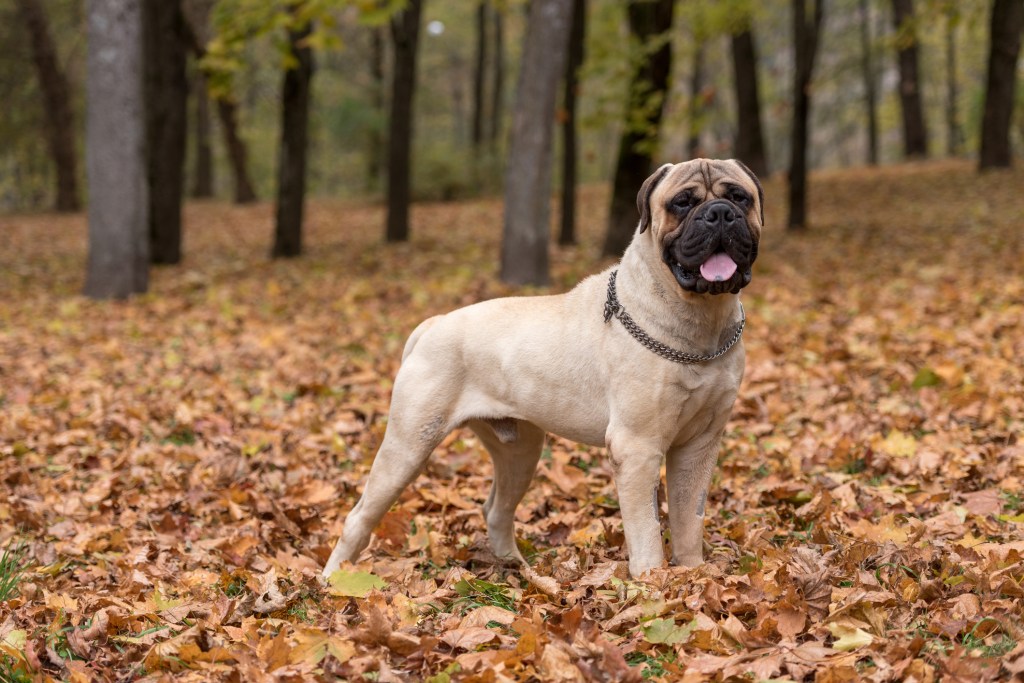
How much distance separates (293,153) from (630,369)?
1341cm

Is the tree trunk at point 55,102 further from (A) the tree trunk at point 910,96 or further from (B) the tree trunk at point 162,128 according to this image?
(A) the tree trunk at point 910,96

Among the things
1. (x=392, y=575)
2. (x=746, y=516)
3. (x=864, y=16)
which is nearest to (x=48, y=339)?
(x=392, y=575)

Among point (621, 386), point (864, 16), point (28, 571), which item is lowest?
point (28, 571)

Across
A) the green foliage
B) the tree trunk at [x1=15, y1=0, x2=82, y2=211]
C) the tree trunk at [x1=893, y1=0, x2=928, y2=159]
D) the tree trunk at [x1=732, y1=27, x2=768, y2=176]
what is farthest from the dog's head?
the tree trunk at [x1=15, y1=0, x2=82, y2=211]

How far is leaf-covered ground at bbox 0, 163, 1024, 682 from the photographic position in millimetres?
3480

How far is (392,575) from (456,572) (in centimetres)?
36

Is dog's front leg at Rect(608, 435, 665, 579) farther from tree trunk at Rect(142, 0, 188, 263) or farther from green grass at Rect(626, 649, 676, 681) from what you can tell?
tree trunk at Rect(142, 0, 188, 263)

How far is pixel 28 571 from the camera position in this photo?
189 inches

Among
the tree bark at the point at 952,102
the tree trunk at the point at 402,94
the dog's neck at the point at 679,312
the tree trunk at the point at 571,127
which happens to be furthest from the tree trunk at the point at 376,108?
the dog's neck at the point at 679,312

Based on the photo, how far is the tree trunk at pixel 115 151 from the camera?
12656 mm

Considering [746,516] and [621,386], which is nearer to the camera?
[621,386]

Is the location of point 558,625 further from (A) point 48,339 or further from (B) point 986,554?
(A) point 48,339

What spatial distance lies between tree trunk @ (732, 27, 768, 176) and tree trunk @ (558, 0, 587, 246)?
632 centimetres

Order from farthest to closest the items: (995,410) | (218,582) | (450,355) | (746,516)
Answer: (995,410) < (746,516) < (218,582) < (450,355)
